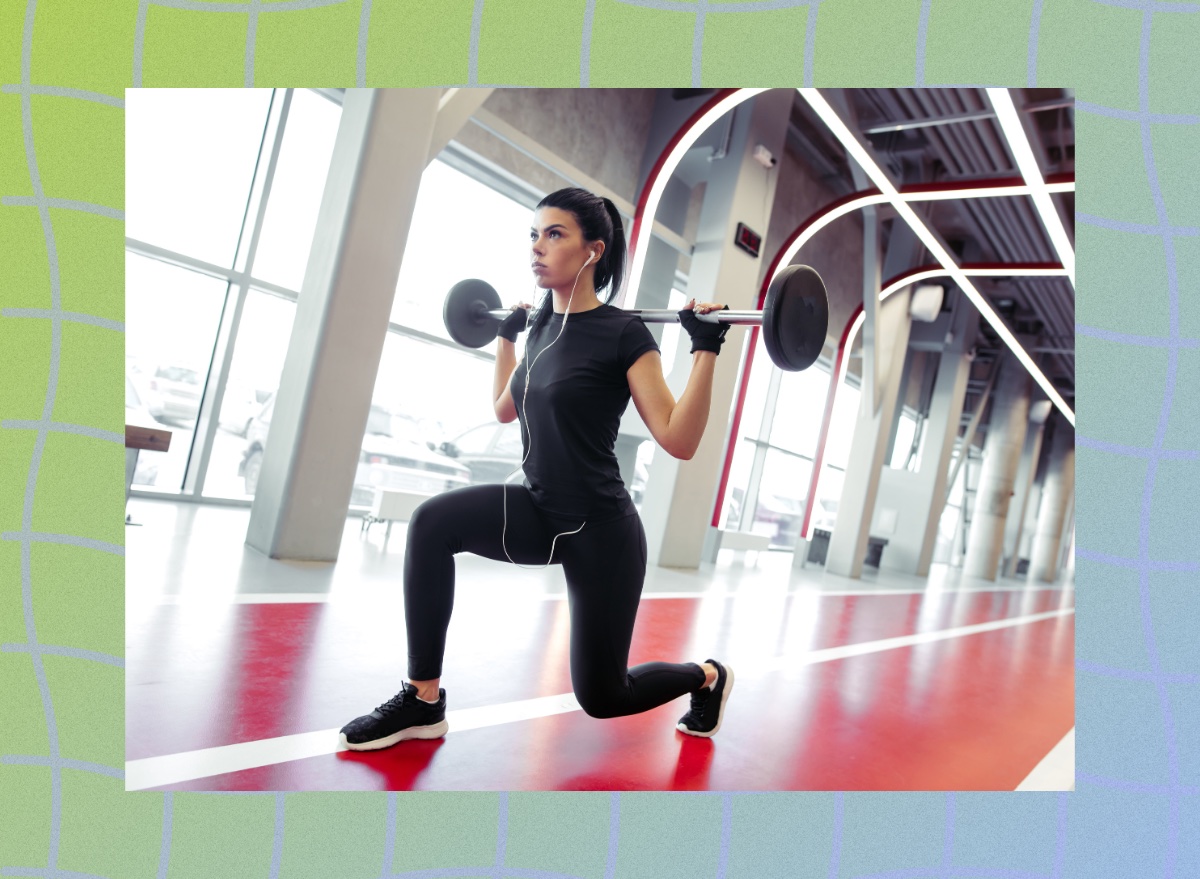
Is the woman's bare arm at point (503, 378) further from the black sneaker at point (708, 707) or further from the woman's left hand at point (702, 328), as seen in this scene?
the black sneaker at point (708, 707)

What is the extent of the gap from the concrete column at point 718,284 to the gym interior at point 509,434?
0.11 feet

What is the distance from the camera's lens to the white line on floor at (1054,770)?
105 inches

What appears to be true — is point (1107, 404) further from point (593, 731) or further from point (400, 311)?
point (400, 311)

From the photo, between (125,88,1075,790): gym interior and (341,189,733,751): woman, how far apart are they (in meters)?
0.21

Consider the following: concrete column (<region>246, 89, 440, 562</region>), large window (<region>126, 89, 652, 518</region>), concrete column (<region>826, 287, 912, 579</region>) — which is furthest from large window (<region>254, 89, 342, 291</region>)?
concrete column (<region>826, 287, 912, 579</region>)

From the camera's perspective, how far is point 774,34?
1.51 meters

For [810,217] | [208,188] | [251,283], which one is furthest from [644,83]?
[251,283]

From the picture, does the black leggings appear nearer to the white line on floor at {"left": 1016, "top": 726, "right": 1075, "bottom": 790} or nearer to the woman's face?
the woman's face

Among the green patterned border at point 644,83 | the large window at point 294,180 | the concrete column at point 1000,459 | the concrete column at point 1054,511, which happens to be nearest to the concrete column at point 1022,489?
the concrete column at point 1054,511

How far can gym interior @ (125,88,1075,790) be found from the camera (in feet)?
7.23

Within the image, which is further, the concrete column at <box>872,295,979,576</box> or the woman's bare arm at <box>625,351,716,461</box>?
the concrete column at <box>872,295,979,576</box>

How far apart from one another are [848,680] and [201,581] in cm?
302

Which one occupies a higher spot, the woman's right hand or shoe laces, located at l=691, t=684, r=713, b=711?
the woman's right hand
